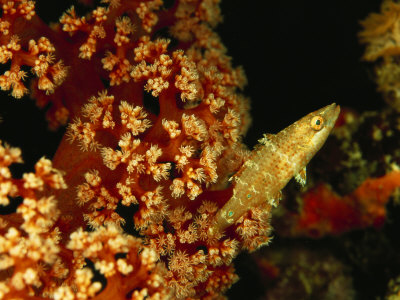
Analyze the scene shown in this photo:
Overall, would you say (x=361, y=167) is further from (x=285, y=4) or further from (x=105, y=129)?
(x=105, y=129)

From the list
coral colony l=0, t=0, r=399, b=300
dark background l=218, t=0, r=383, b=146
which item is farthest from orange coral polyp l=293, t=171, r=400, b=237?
coral colony l=0, t=0, r=399, b=300

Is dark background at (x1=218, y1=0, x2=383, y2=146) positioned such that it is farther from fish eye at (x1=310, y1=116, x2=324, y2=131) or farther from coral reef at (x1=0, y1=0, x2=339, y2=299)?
fish eye at (x1=310, y1=116, x2=324, y2=131)

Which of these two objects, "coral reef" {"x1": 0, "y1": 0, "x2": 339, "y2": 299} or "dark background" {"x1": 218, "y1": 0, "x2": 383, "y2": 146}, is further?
"dark background" {"x1": 218, "y1": 0, "x2": 383, "y2": 146}

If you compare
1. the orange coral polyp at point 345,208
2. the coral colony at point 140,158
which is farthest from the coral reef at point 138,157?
the orange coral polyp at point 345,208

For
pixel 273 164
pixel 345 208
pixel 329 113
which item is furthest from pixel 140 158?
pixel 345 208

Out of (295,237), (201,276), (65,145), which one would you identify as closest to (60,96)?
(65,145)

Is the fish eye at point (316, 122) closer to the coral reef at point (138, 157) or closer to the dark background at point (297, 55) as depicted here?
the coral reef at point (138, 157)
